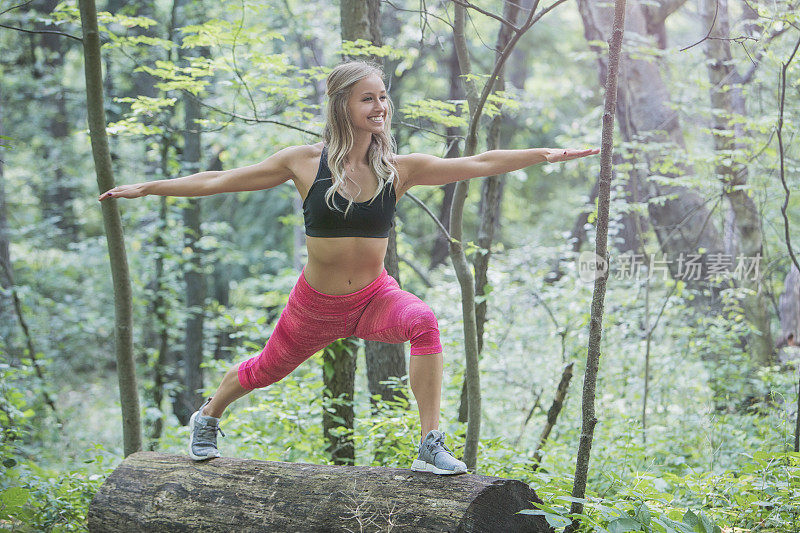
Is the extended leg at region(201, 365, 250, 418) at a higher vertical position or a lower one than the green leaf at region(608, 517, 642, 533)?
higher

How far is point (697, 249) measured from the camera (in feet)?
27.4

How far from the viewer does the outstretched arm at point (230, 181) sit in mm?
3682

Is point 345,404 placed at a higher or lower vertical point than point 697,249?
lower

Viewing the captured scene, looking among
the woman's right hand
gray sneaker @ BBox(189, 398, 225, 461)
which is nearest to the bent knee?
gray sneaker @ BBox(189, 398, 225, 461)

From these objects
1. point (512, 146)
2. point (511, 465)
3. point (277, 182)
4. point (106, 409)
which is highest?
point (512, 146)

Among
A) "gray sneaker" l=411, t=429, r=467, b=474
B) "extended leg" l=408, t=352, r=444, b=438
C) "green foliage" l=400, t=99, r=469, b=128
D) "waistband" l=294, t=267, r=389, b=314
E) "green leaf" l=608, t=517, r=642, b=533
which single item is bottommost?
"green leaf" l=608, t=517, r=642, b=533

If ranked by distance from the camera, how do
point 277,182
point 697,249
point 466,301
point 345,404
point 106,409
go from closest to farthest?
point 277,182, point 466,301, point 345,404, point 697,249, point 106,409

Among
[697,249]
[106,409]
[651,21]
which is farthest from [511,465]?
[106,409]

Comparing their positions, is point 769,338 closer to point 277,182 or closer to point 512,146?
point 277,182

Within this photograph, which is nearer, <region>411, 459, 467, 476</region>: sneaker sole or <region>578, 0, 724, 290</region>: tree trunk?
<region>411, 459, 467, 476</region>: sneaker sole

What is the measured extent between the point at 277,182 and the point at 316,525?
70.0 inches

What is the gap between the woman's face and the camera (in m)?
3.56

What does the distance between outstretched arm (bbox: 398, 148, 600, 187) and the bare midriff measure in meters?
0.42

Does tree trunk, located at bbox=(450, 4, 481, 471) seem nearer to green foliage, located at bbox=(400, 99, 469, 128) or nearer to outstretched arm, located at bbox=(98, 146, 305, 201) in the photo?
green foliage, located at bbox=(400, 99, 469, 128)
